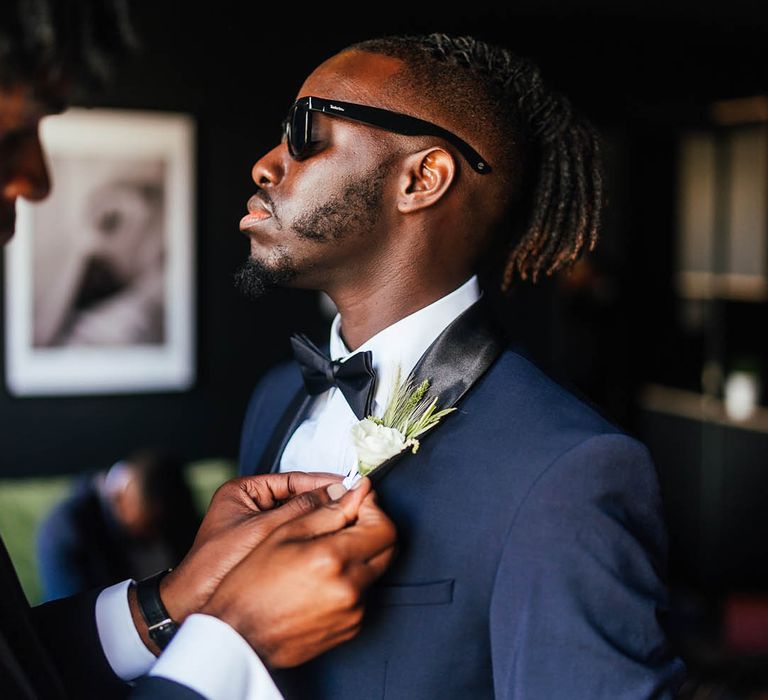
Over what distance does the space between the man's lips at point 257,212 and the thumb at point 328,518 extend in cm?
54

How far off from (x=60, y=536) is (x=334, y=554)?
2.69 meters

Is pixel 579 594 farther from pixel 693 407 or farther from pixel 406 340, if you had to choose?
pixel 693 407

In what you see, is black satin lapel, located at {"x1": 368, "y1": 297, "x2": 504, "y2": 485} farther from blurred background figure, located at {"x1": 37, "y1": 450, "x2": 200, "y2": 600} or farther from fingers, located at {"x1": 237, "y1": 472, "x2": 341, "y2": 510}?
blurred background figure, located at {"x1": 37, "y1": 450, "x2": 200, "y2": 600}

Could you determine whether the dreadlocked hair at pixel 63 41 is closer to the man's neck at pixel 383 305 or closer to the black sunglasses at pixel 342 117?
the black sunglasses at pixel 342 117

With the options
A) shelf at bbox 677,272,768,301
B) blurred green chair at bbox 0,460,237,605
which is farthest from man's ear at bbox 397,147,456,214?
shelf at bbox 677,272,768,301

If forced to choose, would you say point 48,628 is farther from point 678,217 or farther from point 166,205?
point 678,217

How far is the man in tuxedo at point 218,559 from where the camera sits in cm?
103

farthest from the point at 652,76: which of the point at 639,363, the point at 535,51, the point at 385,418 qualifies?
the point at 385,418

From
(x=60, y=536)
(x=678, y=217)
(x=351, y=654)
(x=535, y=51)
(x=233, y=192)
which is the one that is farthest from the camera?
(x=678, y=217)

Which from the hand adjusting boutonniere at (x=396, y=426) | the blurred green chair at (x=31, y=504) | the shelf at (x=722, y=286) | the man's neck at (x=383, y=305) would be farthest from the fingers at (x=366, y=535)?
the shelf at (x=722, y=286)

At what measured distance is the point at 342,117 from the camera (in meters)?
1.54

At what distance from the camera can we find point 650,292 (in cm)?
738

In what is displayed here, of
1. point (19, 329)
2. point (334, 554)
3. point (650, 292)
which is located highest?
point (334, 554)

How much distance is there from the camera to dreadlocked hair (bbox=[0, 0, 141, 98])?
3.21ft
